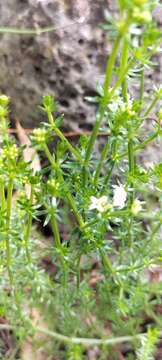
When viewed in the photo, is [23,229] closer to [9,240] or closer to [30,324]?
[9,240]

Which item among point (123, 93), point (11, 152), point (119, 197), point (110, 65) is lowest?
point (119, 197)

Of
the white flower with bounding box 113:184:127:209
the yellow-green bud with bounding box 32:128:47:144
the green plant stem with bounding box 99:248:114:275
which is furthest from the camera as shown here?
the green plant stem with bounding box 99:248:114:275

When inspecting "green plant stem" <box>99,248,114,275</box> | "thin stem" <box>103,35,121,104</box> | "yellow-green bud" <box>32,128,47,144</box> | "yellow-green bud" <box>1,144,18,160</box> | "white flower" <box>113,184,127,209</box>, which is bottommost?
"green plant stem" <box>99,248,114,275</box>

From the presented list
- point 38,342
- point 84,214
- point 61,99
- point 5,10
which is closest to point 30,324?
point 38,342

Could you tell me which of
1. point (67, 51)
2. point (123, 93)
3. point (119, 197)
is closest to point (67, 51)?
point (67, 51)

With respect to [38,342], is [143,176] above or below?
above

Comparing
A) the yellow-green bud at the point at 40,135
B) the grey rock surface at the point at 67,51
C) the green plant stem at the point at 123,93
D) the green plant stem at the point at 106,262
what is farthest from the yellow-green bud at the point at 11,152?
the grey rock surface at the point at 67,51

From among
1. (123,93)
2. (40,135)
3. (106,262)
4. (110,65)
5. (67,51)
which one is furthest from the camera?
(67,51)

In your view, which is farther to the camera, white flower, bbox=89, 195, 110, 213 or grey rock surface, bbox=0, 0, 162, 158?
grey rock surface, bbox=0, 0, 162, 158

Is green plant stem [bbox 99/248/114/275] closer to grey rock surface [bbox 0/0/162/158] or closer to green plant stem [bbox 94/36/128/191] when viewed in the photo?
green plant stem [bbox 94/36/128/191]

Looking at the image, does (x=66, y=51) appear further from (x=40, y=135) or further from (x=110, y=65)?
(x=110, y=65)

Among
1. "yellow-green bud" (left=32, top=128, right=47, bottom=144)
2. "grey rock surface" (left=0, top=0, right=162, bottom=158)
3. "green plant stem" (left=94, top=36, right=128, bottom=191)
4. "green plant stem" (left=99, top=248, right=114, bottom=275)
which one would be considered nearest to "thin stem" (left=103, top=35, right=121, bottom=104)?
"green plant stem" (left=94, top=36, right=128, bottom=191)
